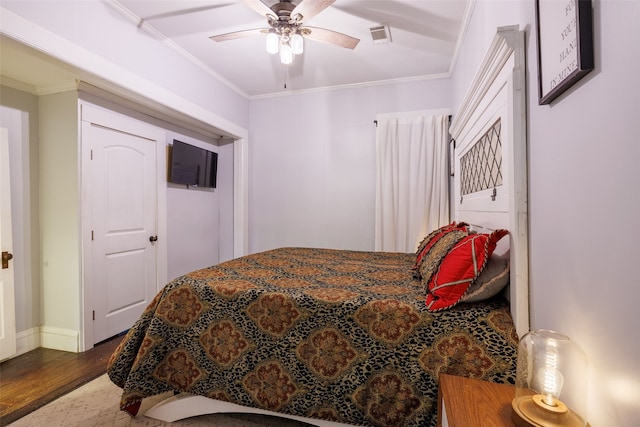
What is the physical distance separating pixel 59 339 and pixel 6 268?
27.0 inches

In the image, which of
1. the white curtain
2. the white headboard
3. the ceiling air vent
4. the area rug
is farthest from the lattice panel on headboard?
the area rug

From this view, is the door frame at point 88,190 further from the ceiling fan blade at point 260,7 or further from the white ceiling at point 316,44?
the ceiling fan blade at point 260,7

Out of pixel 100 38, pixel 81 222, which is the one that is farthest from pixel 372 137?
pixel 81 222

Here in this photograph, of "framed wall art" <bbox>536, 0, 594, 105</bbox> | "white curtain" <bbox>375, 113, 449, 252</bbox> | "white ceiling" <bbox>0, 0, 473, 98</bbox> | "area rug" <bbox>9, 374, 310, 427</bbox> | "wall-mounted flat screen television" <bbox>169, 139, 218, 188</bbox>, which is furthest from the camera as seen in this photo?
"white curtain" <bbox>375, 113, 449, 252</bbox>

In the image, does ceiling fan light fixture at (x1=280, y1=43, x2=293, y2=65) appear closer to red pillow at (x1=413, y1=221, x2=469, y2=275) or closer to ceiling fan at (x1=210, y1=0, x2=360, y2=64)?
ceiling fan at (x1=210, y1=0, x2=360, y2=64)

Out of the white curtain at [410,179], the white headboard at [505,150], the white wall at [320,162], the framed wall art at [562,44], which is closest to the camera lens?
the framed wall art at [562,44]

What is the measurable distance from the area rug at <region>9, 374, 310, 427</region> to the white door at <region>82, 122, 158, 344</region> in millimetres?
935

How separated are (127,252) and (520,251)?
3125 mm

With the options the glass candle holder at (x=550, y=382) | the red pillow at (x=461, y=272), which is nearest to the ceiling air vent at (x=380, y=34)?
the red pillow at (x=461, y=272)

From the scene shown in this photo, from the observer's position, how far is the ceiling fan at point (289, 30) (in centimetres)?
205

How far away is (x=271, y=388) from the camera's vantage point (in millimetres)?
1448

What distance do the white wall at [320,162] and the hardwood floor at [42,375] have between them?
227 cm

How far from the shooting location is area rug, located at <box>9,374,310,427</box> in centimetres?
163

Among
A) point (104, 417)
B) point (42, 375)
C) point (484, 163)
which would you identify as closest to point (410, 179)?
point (484, 163)
